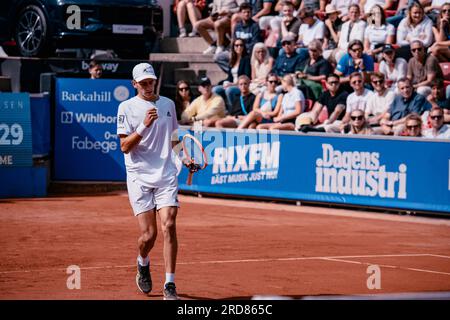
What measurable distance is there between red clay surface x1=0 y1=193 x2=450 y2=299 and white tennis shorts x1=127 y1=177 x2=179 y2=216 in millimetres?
873

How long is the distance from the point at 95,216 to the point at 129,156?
6786 millimetres

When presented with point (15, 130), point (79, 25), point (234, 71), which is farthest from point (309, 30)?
point (15, 130)

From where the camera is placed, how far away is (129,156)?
10.2 metres

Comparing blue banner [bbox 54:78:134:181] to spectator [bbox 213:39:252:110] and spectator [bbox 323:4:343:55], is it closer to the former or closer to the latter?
spectator [bbox 213:39:252:110]

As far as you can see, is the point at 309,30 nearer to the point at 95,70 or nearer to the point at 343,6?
the point at 343,6

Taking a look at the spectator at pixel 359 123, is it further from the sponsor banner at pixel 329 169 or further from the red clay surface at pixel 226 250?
the red clay surface at pixel 226 250

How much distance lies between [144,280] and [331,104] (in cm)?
994

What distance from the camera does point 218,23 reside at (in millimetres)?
23344

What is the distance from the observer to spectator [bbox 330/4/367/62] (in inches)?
803

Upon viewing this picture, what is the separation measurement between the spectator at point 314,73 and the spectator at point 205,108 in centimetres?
163

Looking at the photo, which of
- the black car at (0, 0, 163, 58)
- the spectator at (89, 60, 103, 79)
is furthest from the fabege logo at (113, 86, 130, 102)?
the black car at (0, 0, 163, 58)

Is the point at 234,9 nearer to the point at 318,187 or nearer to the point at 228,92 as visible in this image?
the point at 228,92

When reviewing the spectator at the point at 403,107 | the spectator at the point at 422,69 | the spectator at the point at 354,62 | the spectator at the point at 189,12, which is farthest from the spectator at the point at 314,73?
the spectator at the point at 189,12
